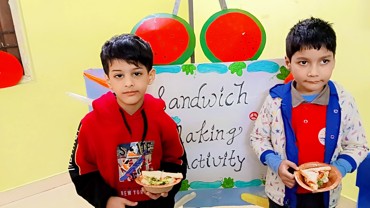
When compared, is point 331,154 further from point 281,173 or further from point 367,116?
point 367,116

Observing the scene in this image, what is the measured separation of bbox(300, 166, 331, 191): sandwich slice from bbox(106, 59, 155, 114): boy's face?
57cm

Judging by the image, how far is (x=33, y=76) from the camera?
7.38 feet

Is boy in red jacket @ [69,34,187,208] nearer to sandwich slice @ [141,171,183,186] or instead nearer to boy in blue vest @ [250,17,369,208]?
sandwich slice @ [141,171,183,186]

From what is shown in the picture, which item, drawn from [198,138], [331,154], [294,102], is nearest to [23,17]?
[198,138]

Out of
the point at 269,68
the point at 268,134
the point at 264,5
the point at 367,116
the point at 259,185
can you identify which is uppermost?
the point at 264,5

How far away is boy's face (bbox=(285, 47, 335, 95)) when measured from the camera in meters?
1.11

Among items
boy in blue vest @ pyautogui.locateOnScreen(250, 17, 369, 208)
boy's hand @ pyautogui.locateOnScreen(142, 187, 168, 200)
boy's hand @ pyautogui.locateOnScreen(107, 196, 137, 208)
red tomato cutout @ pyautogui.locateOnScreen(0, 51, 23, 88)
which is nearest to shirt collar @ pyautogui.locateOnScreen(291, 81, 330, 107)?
boy in blue vest @ pyautogui.locateOnScreen(250, 17, 369, 208)

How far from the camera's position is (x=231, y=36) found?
1335 mm

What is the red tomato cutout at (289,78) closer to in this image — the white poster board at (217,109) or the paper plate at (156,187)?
the white poster board at (217,109)

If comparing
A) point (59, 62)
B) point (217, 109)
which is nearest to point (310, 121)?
point (217, 109)

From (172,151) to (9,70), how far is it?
1.24 metres

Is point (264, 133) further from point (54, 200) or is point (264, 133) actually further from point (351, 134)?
point (54, 200)

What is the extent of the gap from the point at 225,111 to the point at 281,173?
0.35 m

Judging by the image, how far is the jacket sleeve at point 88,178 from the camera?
1.13 metres
